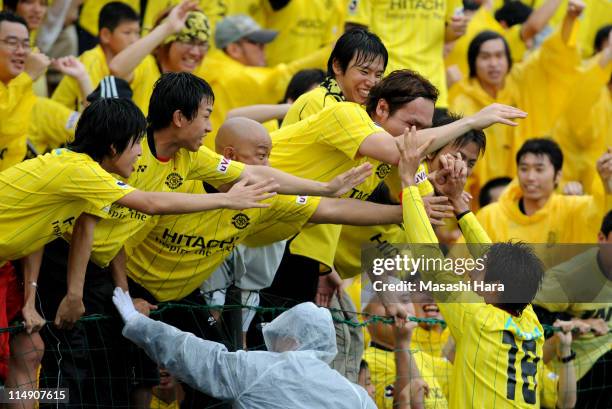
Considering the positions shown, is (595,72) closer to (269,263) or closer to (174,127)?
(269,263)

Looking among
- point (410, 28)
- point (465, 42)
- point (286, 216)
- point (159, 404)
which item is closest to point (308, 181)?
point (286, 216)

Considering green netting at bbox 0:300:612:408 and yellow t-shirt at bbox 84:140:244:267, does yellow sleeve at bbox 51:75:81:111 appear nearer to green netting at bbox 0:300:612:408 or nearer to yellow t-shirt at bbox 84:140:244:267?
green netting at bbox 0:300:612:408

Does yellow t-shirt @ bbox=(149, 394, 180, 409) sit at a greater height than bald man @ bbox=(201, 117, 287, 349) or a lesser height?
lesser

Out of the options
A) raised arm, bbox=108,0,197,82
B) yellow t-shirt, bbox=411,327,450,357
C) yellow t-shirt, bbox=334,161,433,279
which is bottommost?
yellow t-shirt, bbox=411,327,450,357

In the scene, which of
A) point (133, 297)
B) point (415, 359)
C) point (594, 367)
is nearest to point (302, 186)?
point (133, 297)

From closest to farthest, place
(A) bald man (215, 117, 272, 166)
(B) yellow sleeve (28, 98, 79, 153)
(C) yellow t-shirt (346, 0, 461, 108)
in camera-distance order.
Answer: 1. (A) bald man (215, 117, 272, 166)
2. (B) yellow sleeve (28, 98, 79, 153)
3. (C) yellow t-shirt (346, 0, 461, 108)

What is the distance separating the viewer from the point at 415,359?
30.0 ft

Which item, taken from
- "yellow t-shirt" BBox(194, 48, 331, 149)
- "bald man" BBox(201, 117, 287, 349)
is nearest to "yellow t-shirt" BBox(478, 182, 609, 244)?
"yellow t-shirt" BBox(194, 48, 331, 149)

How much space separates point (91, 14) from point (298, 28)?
6.48 feet

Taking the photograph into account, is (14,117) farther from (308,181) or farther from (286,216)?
(308,181)

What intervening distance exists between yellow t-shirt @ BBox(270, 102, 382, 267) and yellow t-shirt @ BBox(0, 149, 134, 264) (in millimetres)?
1329

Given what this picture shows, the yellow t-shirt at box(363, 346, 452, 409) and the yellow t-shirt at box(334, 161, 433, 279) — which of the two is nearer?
the yellow t-shirt at box(334, 161, 433, 279)

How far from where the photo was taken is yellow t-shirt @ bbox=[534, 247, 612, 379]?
947 cm

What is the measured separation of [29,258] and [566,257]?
13.5 ft
